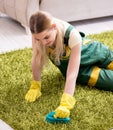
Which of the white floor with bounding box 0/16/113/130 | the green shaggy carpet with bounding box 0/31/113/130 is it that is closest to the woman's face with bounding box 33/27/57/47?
the green shaggy carpet with bounding box 0/31/113/130

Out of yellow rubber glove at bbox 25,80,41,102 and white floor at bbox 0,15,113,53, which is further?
white floor at bbox 0,15,113,53

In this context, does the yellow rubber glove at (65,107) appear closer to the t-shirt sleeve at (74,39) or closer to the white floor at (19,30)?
the t-shirt sleeve at (74,39)

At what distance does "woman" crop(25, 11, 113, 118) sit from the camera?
152cm

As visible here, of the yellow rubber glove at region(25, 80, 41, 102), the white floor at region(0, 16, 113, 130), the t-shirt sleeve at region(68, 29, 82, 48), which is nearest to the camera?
the t-shirt sleeve at region(68, 29, 82, 48)

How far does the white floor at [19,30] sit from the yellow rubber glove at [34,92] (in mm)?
702

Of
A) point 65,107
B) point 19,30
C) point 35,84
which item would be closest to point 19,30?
point 19,30

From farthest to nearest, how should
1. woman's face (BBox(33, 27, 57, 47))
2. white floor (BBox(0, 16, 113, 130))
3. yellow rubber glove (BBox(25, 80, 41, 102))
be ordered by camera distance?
white floor (BBox(0, 16, 113, 130)) → yellow rubber glove (BBox(25, 80, 41, 102)) → woman's face (BBox(33, 27, 57, 47))

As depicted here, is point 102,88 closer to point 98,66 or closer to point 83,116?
point 98,66

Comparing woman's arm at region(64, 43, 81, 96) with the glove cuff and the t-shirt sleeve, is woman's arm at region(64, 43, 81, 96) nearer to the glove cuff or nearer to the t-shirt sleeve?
the t-shirt sleeve

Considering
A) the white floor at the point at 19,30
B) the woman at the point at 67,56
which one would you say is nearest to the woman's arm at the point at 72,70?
the woman at the point at 67,56

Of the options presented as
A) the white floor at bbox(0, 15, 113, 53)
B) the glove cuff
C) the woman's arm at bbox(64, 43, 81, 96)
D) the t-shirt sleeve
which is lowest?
the white floor at bbox(0, 15, 113, 53)

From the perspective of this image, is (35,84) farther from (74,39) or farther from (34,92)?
(74,39)

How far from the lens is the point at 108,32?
2742mm

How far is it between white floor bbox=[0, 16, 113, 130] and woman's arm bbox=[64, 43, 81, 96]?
0.93 m
